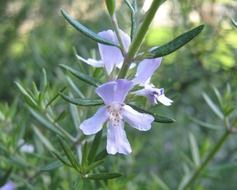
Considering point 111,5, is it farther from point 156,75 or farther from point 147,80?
point 156,75

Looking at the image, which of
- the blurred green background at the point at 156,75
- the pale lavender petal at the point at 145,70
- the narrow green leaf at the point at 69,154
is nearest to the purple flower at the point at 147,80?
the pale lavender petal at the point at 145,70

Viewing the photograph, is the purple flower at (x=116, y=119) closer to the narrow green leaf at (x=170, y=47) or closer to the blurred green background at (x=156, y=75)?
the narrow green leaf at (x=170, y=47)

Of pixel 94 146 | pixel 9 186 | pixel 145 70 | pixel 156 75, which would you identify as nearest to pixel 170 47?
pixel 145 70

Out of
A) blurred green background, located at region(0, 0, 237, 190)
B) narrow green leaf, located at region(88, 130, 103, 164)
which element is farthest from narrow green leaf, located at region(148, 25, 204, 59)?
blurred green background, located at region(0, 0, 237, 190)

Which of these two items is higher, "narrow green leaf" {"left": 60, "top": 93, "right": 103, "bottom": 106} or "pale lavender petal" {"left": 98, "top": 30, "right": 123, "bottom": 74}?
"pale lavender petal" {"left": 98, "top": 30, "right": 123, "bottom": 74}

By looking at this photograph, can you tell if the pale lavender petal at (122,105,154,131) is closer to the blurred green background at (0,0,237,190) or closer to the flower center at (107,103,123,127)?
the flower center at (107,103,123,127)

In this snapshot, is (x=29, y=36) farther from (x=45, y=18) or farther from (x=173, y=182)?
(x=173, y=182)
